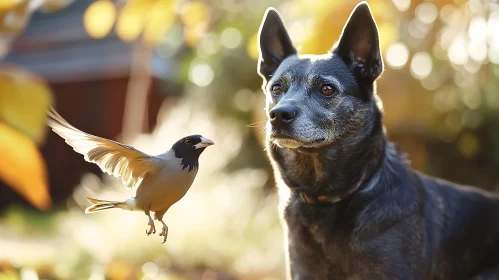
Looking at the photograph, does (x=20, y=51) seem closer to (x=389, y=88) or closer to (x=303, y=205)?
(x=389, y=88)

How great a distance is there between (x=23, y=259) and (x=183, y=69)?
459 cm

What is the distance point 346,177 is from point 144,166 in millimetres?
1199

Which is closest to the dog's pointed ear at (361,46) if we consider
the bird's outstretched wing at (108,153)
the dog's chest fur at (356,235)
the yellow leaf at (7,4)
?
the dog's chest fur at (356,235)

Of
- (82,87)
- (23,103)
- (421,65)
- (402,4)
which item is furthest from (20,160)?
(82,87)

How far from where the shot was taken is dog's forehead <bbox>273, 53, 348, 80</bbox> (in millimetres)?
2438

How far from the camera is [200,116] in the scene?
699cm

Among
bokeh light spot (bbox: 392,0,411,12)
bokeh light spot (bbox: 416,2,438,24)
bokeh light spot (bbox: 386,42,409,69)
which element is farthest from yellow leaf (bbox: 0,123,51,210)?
bokeh light spot (bbox: 386,42,409,69)

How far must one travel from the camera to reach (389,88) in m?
5.68

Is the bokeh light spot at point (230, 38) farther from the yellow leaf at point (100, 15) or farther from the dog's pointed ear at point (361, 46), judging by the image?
the dog's pointed ear at point (361, 46)

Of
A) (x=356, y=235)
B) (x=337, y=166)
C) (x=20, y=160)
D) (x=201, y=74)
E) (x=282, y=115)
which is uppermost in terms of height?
(x=282, y=115)

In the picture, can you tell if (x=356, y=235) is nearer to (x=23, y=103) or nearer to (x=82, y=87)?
(x=23, y=103)

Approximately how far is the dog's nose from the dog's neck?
314 millimetres

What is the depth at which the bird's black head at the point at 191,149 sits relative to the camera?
1529 millimetres

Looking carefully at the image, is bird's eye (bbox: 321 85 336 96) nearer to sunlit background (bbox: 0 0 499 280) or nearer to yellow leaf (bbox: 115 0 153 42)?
sunlit background (bbox: 0 0 499 280)
